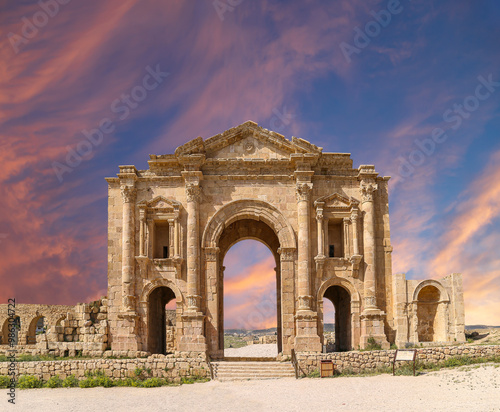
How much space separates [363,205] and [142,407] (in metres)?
14.8

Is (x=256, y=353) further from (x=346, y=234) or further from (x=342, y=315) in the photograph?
(x=346, y=234)

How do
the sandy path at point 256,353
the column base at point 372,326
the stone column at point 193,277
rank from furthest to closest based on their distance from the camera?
the sandy path at point 256,353
the column base at point 372,326
the stone column at point 193,277

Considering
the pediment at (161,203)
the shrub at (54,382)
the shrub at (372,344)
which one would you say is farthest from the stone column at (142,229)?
the shrub at (372,344)

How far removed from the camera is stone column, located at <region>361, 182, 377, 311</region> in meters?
26.8

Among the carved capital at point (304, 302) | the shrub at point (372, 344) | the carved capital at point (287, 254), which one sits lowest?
the shrub at point (372, 344)

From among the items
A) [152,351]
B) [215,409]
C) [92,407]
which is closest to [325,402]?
[215,409]

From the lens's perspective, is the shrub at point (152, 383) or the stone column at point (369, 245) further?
the stone column at point (369, 245)

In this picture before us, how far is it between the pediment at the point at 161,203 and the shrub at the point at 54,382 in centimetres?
880

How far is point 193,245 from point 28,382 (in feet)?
29.8

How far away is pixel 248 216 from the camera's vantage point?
27859mm

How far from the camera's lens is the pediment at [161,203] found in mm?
27562

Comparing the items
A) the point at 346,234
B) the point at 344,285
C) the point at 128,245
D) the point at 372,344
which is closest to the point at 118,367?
the point at 128,245

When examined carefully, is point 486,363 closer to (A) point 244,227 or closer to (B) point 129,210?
(A) point 244,227

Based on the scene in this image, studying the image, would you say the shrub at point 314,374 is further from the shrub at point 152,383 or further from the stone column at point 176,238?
the stone column at point 176,238
